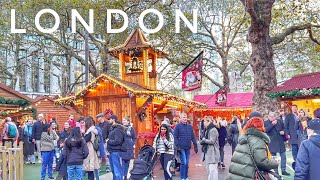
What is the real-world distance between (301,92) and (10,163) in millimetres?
13255

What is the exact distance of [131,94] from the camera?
16.6m

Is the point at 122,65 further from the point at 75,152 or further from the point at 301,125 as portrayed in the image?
the point at 75,152

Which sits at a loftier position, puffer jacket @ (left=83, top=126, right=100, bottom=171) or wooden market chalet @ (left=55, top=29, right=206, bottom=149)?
wooden market chalet @ (left=55, top=29, right=206, bottom=149)

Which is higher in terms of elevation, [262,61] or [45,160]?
[262,61]

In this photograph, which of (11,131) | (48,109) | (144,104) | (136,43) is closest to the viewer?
(11,131)

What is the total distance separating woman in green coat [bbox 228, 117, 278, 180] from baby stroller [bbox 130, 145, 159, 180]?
333cm

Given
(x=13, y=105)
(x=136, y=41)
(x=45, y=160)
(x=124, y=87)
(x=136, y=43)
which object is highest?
(x=136, y=41)

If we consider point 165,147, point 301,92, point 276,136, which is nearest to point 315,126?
point 165,147

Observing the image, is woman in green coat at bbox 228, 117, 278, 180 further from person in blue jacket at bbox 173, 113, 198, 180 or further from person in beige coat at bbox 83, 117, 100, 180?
person in blue jacket at bbox 173, 113, 198, 180

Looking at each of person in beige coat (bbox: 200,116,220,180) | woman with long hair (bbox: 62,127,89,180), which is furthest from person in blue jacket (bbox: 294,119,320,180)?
woman with long hair (bbox: 62,127,89,180)

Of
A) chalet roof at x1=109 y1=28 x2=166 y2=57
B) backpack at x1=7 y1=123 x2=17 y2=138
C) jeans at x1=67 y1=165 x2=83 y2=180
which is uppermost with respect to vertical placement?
chalet roof at x1=109 y1=28 x2=166 y2=57

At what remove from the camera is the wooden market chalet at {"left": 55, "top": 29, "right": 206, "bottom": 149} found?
17.0m

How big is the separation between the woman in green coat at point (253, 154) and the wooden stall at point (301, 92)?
34.1 ft

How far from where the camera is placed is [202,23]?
29.4 meters
